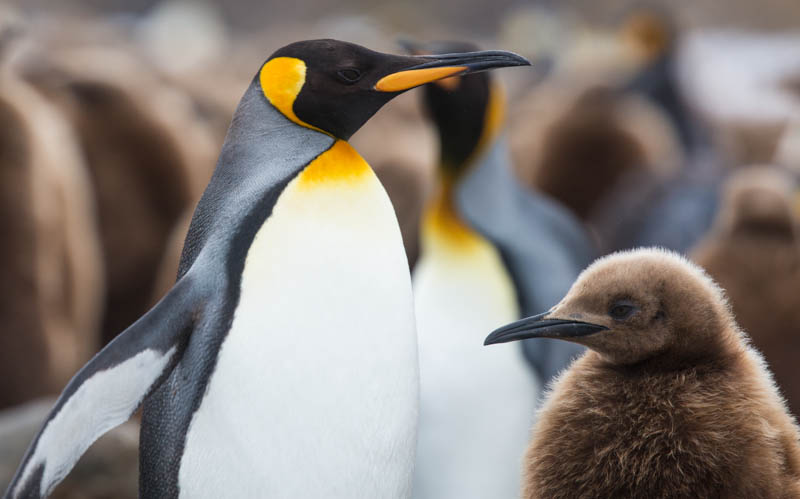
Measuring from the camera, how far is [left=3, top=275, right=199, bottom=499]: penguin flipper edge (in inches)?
66.0

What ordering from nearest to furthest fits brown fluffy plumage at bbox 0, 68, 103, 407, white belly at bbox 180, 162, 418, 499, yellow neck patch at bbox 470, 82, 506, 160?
1. white belly at bbox 180, 162, 418, 499
2. yellow neck patch at bbox 470, 82, 506, 160
3. brown fluffy plumage at bbox 0, 68, 103, 407

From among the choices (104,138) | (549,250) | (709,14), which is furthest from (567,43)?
(549,250)

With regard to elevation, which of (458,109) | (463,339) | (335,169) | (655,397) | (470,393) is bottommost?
(470,393)

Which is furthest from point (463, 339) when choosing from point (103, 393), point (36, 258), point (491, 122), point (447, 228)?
point (36, 258)

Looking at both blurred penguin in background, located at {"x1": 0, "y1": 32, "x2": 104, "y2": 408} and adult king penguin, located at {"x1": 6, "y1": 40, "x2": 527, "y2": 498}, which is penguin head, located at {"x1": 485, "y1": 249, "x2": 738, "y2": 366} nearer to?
adult king penguin, located at {"x1": 6, "y1": 40, "x2": 527, "y2": 498}

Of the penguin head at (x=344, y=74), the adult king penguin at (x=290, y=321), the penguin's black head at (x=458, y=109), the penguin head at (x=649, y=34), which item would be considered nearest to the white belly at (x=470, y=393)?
the penguin's black head at (x=458, y=109)

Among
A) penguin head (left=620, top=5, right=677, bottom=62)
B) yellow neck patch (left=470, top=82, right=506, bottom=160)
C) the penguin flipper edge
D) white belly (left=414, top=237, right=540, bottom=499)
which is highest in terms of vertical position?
penguin head (left=620, top=5, right=677, bottom=62)

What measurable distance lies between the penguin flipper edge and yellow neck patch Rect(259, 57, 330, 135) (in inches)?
15.7

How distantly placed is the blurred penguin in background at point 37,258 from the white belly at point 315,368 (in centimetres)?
229

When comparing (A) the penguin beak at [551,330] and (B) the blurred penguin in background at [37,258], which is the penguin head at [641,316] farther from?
(B) the blurred penguin in background at [37,258]

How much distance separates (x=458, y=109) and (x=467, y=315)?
56 centimetres

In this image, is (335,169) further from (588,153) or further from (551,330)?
(588,153)

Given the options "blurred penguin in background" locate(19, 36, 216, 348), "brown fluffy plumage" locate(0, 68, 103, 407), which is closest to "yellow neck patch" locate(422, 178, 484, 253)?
"brown fluffy plumage" locate(0, 68, 103, 407)

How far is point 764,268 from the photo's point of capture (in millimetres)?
3330
